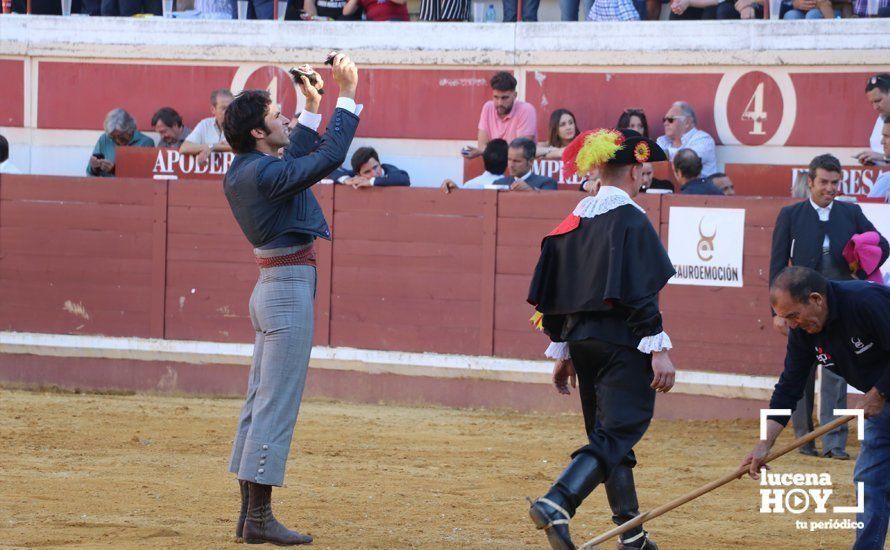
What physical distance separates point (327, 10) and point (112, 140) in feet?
7.90

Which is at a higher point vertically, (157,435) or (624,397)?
(624,397)

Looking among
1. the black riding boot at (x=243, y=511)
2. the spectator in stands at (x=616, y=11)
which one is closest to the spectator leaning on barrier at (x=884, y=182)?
the spectator in stands at (x=616, y=11)

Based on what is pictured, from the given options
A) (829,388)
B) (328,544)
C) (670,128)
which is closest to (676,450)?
(829,388)

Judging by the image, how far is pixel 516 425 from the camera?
32.0 ft

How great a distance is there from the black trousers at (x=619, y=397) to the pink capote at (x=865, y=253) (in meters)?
3.23

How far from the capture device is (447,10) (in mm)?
12352

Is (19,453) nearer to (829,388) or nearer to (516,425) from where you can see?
(516,425)

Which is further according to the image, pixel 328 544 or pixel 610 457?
pixel 328 544

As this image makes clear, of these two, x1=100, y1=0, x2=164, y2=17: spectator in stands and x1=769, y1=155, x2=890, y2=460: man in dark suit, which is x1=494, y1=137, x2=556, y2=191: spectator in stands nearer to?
x1=769, y1=155, x2=890, y2=460: man in dark suit

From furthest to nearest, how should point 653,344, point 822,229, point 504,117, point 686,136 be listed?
1. point 504,117
2. point 686,136
3. point 822,229
4. point 653,344

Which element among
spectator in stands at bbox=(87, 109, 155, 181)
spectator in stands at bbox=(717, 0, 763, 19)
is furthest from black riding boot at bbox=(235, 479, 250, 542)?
spectator in stands at bbox=(717, 0, 763, 19)

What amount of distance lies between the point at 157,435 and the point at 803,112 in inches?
226

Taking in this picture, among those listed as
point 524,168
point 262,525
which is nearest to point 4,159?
point 524,168

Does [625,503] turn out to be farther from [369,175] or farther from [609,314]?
[369,175]
